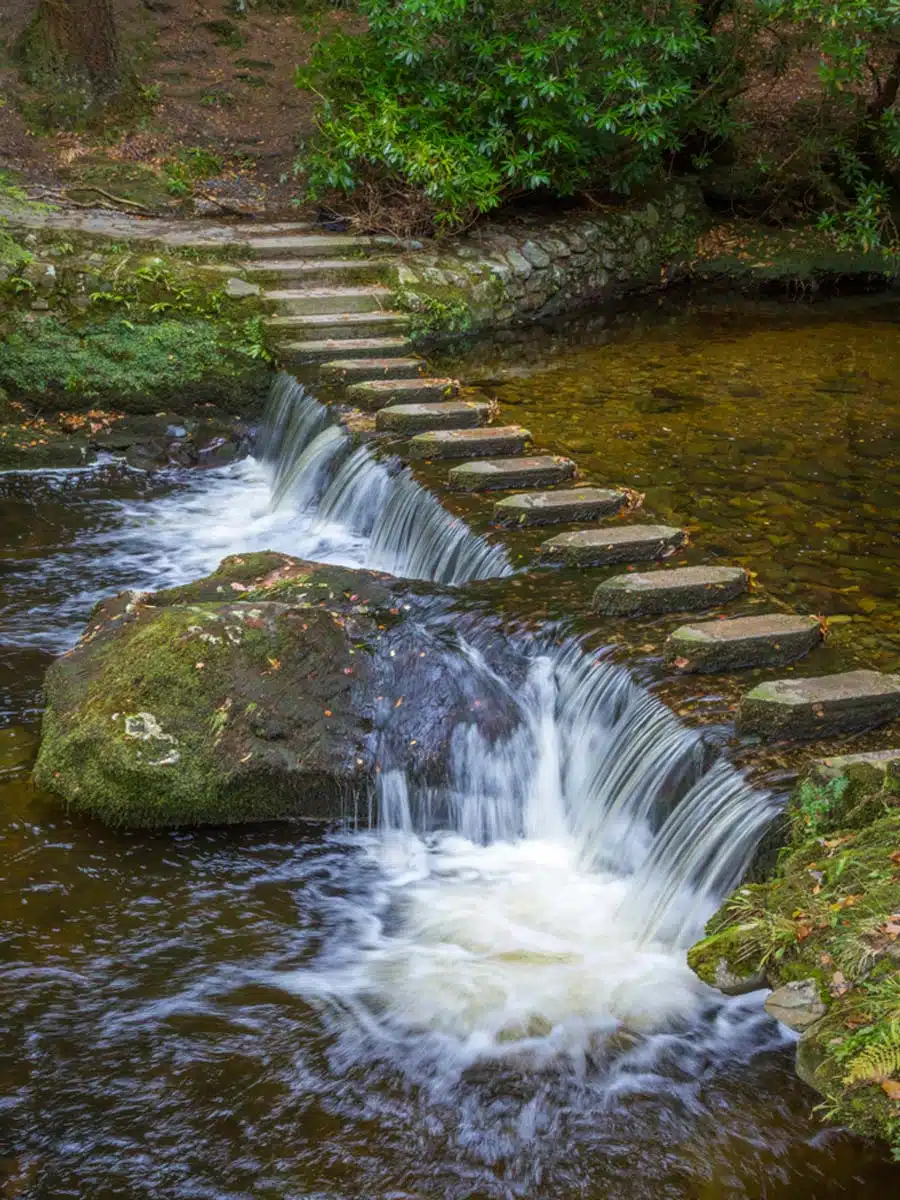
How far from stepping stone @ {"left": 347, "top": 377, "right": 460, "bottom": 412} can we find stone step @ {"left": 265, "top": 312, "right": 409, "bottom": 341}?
4.61ft

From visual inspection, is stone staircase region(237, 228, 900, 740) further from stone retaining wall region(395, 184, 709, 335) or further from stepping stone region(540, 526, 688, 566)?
stone retaining wall region(395, 184, 709, 335)

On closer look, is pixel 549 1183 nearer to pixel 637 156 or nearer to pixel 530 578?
pixel 530 578

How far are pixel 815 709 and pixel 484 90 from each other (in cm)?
878

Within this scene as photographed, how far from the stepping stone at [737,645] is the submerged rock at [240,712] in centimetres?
93

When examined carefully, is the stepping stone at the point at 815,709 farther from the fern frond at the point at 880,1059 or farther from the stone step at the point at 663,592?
the fern frond at the point at 880,1059

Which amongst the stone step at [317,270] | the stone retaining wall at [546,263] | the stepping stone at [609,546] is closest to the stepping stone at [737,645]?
the stepping stone at [609,546]

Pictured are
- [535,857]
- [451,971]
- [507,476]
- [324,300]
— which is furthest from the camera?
[324,300]

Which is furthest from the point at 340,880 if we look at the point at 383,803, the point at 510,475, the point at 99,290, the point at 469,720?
the point at 99,290

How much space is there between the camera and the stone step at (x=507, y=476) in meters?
7.56

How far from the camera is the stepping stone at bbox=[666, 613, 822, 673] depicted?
17.8 feet

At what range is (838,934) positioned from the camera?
3934 millimetres

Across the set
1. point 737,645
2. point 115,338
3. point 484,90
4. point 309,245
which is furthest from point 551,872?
point 484,90

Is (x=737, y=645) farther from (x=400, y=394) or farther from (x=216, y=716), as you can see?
(x=400, y=394)

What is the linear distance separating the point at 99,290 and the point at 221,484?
204 cm
